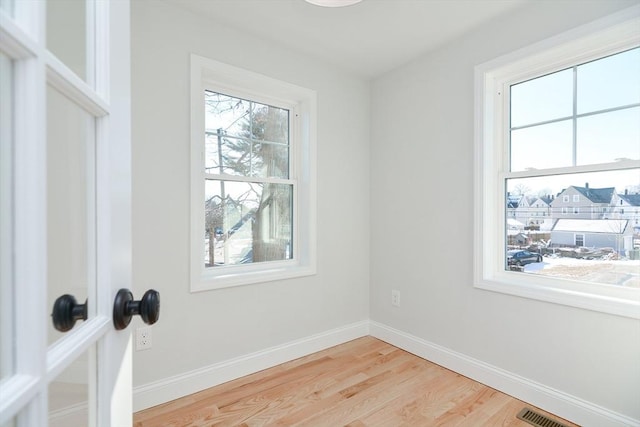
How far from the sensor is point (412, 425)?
176 cm

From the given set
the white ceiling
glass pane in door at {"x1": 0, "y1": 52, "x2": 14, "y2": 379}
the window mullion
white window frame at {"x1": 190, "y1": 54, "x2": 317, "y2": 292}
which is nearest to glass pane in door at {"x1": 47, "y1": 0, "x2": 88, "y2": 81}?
glass pane in door at {"x1": 0, "y1": 52, "x2": 14, "y2": 379}

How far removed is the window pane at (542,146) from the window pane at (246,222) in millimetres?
1748

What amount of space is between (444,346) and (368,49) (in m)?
2.44

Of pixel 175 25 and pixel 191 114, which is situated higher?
pixel 175 25

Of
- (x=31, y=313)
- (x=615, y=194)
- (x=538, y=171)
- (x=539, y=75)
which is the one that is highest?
(x=539, y=75)

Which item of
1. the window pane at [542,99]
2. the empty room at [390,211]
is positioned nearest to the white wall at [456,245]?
the empty room at [390,211]

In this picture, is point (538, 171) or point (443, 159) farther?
point (443, 159)

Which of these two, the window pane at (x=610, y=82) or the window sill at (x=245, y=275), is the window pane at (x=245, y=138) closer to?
the window sill at (x=245, y=275)

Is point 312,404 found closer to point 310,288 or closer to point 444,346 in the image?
point 310,288

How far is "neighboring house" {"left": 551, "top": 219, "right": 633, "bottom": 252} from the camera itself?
5.71ft

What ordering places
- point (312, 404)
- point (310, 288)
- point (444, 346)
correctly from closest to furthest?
point (312, 404) < point (444, 346) < point (310, 288)

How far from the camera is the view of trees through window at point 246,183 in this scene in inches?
91.3

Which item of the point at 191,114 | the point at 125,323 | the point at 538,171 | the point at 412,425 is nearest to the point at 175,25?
the point at 191,114

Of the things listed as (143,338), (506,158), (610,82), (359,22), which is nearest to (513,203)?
(506,158)
